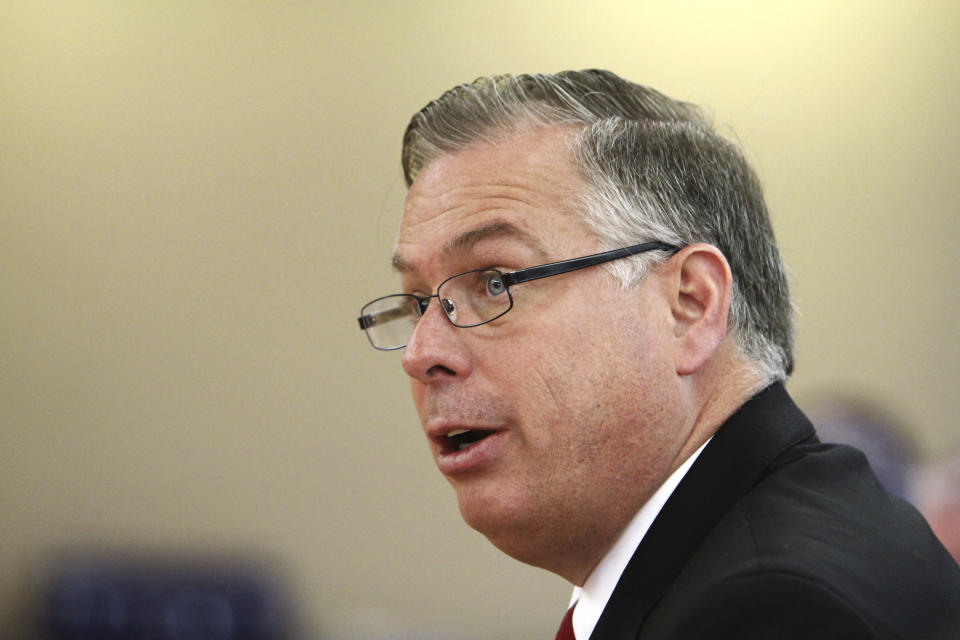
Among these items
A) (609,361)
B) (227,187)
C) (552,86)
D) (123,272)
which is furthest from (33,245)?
(609,361)

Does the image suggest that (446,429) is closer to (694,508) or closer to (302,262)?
(694,508)

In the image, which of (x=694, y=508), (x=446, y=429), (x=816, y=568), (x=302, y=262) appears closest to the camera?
(x=816, y=568)

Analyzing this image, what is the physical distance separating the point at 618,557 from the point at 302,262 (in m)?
1.45

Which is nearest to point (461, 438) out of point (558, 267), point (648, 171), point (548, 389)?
point (548, 389)

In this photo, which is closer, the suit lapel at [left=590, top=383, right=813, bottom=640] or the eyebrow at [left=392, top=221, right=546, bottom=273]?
the suit lapel at [left=590, top=383, right=813, bottom=640]

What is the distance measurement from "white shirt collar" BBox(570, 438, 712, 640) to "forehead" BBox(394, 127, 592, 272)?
0.32 metres

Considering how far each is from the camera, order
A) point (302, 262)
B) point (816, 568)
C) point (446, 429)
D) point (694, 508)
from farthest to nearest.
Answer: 1. point (302, 262)
2. point (446, 429)
3. point (694, 508)
4. point (816, 568)

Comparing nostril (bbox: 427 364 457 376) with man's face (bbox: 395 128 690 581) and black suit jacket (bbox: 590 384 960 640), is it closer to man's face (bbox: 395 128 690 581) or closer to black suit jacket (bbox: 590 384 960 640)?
man's face (bbox: 395 128 690 581)

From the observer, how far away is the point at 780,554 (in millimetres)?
760

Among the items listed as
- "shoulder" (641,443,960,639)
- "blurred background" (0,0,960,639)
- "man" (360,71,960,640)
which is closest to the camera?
"shoulder" (641,443,960,639)

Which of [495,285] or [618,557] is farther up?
[495,285]

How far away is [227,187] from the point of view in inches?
90.0

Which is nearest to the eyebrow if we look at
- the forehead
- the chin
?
the forehead

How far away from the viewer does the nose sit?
1080 millimetres
